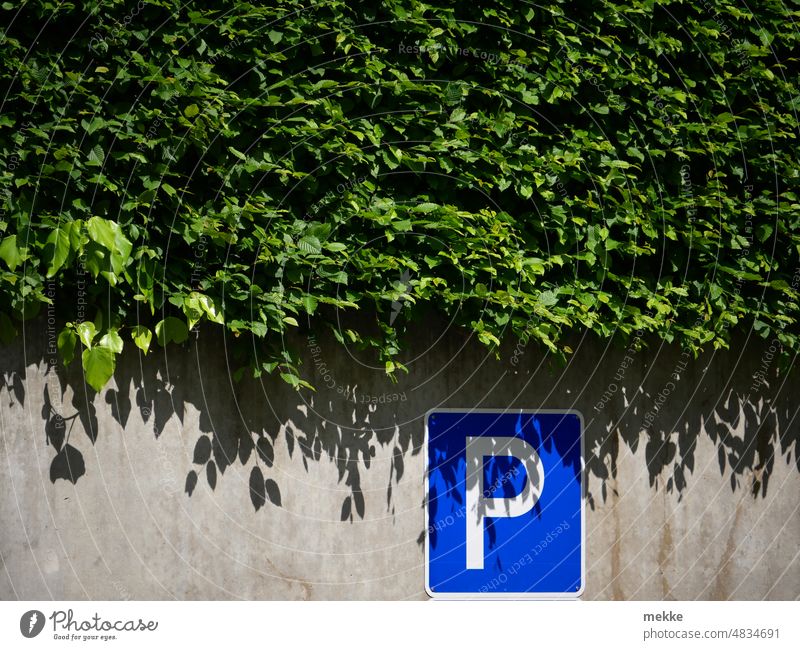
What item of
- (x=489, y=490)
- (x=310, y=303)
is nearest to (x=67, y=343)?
(x=310, y=303)

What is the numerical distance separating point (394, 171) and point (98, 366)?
1872 mm

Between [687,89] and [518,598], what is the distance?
318cm

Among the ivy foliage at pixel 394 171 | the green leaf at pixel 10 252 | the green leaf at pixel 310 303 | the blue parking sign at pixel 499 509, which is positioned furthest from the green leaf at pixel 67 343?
the blue parking sign at pixel 499 509

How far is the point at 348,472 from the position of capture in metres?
4.57

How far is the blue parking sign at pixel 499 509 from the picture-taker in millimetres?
4605

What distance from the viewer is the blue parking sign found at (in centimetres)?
461

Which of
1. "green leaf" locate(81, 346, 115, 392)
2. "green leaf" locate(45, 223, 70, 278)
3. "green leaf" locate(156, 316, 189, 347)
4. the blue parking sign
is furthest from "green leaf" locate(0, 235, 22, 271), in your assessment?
the blue parking sign

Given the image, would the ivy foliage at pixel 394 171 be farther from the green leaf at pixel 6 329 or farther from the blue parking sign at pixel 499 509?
the blue parking sign at pixel 499 509

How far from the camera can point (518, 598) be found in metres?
4.61

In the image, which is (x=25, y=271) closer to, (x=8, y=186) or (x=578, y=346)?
(x=8, y=186)
